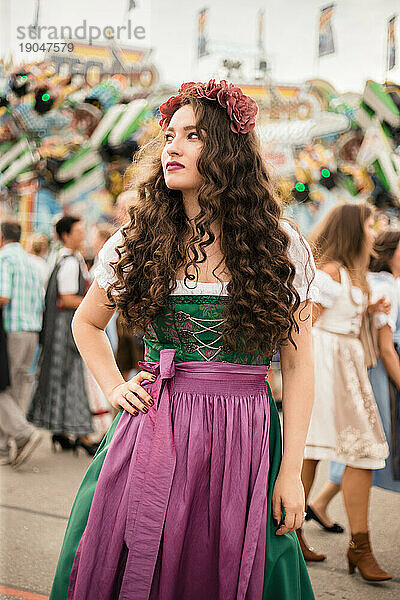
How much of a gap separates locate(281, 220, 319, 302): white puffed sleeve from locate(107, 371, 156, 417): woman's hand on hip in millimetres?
509

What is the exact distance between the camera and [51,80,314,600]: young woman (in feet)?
7.09

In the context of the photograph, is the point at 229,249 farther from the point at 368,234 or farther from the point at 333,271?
the point at 368,234

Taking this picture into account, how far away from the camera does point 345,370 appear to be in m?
4.08

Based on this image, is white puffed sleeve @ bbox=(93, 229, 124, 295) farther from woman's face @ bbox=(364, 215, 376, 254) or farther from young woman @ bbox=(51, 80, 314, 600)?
woman's face @ bbox=(364, 215, 376, 254)

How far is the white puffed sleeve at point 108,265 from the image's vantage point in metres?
2.36

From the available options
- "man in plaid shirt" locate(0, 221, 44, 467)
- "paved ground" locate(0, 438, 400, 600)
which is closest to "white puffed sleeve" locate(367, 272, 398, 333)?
"paved ground" locate(0, 438, 400, 600)

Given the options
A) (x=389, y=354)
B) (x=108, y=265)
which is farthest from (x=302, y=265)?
(x=389, y=354)


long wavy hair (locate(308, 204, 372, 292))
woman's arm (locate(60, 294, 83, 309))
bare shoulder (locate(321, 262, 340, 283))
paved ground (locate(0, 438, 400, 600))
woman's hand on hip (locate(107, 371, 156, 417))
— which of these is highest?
long wavy hair (locate(308, 204, 372, 292))

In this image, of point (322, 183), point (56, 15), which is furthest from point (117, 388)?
point (322, 183)

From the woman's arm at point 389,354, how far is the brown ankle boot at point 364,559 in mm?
878

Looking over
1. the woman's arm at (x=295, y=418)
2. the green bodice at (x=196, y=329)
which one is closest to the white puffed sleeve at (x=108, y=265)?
the green bodice at (x=196, y=329)

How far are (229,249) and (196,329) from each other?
0.25 m

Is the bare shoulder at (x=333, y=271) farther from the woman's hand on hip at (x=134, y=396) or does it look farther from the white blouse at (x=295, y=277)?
the woman's hand on hip at (x=134, y=396)

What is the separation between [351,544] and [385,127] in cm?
597
